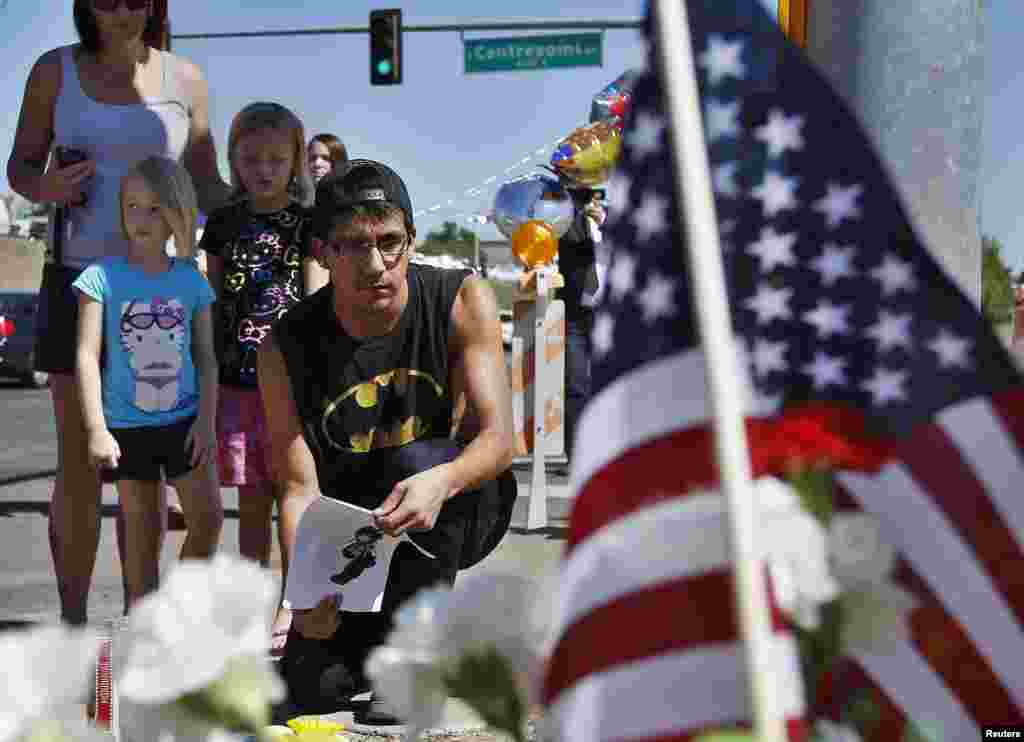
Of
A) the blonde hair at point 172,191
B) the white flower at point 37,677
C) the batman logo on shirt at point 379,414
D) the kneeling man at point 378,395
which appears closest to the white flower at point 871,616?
the white flower at point 37,677

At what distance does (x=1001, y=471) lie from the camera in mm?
959

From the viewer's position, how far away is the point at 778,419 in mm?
980

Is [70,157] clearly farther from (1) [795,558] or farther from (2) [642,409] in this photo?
(1) [795,558]

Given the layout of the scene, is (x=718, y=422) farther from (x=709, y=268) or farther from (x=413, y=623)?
(x=413, y=623)

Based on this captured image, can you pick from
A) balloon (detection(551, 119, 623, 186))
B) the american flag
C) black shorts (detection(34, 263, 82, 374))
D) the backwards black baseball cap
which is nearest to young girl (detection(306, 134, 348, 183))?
balloon (detection(551, 119, 623, 186))

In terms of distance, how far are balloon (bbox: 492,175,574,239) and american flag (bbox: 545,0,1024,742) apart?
8.21 meters

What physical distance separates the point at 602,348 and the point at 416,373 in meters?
2.27

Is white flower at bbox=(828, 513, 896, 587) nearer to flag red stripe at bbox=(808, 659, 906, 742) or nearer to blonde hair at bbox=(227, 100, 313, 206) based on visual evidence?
flag red stripe at bbox=(808, 659, 906, 742)

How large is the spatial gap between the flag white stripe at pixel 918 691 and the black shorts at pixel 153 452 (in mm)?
3215

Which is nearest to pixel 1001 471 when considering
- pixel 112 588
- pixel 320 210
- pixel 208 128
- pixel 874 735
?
pixel 874 735

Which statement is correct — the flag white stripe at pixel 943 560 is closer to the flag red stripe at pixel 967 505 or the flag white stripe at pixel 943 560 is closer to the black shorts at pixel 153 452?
the flag red stripe at pixel 967 505

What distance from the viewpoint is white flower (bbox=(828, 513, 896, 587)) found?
880 millimetres

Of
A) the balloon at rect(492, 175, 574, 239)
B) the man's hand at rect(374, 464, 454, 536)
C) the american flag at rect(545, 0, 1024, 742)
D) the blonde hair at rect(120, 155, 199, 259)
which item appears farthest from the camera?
the balloon at rect(492, 175, 574, 239)

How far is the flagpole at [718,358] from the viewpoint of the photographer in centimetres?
80
